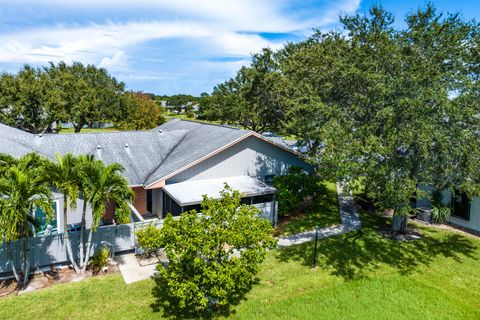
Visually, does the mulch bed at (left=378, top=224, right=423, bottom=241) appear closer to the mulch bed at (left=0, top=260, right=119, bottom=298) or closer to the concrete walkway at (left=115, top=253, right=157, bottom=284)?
the concrete walkway at (left=115, top=253, right=157, bottom=284)

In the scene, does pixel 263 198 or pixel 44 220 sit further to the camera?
pixel 263 198

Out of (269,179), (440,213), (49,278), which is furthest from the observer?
(269,179)

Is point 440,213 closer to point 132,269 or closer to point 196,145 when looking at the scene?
point 196,145

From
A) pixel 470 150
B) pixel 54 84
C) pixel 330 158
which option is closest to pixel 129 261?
pixel 330 158

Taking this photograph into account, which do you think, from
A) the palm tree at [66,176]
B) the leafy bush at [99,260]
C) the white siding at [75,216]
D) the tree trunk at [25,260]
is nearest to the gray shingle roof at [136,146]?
the white siding at [75,216]

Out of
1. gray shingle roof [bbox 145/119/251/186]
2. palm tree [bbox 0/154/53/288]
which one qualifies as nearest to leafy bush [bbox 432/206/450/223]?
gray shingle roof [bbox 145/119/251/186]

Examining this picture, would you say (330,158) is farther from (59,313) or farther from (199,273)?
→ (59,313)

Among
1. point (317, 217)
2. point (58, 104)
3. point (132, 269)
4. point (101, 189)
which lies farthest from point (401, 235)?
point (58, 104)
